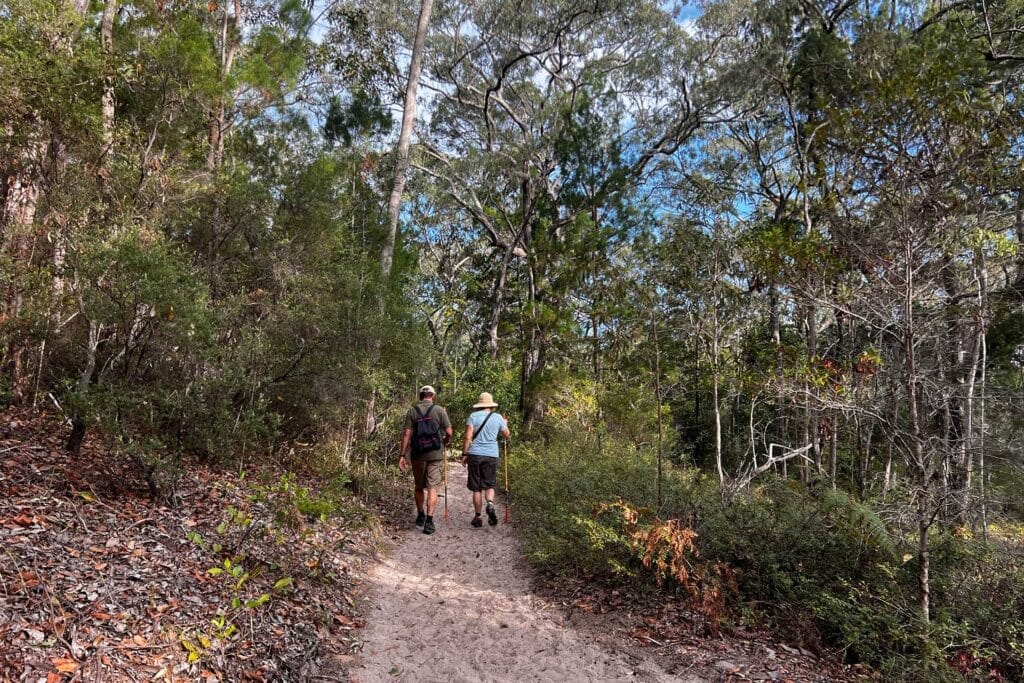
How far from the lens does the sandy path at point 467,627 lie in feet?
13.6

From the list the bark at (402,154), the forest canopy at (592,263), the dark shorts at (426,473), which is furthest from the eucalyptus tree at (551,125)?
the dark shorts at (426,473)

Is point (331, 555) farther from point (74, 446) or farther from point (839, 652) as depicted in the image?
point (839, 652)

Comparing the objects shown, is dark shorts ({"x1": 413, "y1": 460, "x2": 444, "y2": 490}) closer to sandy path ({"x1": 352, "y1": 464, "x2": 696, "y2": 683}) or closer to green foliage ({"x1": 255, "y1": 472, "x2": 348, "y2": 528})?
sandy path ({"x1": 352, "y1": 464, "x2": 696, "y2": 683})

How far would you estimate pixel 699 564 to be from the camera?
5.42 meters

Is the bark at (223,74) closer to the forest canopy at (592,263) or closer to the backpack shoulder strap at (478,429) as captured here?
the forest canopy at (592,263)

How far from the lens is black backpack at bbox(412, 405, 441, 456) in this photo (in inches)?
269

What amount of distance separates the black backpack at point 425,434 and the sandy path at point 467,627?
119 cm

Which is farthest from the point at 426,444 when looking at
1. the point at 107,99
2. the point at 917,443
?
the point at 107,99

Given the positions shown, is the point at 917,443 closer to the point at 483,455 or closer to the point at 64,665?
the point at 483,455

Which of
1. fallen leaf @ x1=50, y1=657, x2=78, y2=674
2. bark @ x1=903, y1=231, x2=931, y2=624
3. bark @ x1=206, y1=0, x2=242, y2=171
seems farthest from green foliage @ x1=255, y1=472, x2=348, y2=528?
bark @ x1=903, y1=231, x2=931, y2=624

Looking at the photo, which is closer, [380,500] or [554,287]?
[380,500]

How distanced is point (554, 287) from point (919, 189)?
10.8 m

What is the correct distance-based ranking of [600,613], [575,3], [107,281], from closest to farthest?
1. [107,281]
2. [600,613]
3. [575,3]

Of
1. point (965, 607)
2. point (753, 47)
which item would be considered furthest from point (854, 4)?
point (965, 607)
